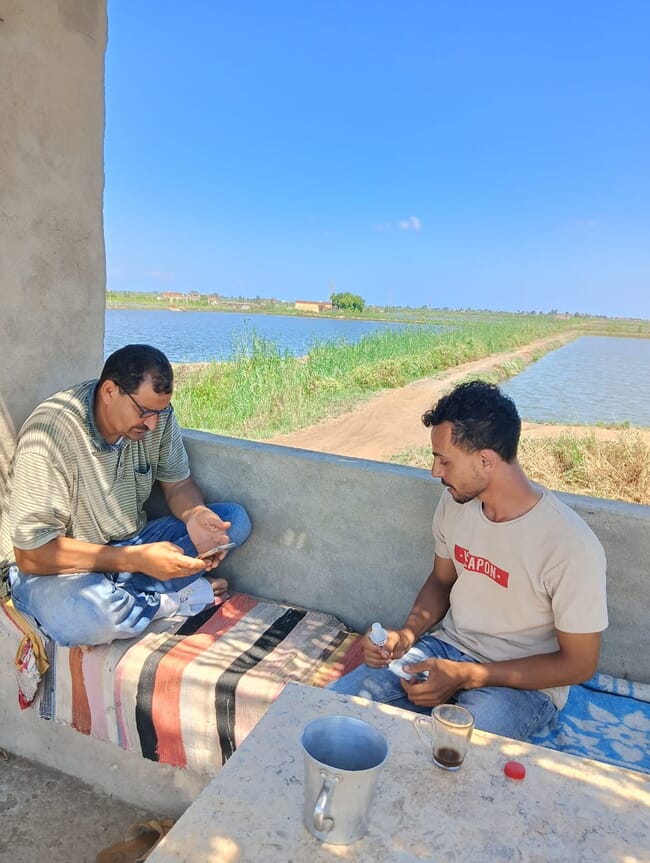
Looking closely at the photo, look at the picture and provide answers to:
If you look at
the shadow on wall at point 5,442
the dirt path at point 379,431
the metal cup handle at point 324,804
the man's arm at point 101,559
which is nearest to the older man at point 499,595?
the man's arm at point 101,559

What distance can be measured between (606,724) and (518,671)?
1.50ft

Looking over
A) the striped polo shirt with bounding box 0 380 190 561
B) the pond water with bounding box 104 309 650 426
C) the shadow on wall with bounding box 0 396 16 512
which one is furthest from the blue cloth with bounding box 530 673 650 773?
the pond water with bounding box 104 309 650 426

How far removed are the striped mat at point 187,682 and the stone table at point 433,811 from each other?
86cm

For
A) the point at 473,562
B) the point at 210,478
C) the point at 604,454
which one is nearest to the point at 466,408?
the point at 473,562

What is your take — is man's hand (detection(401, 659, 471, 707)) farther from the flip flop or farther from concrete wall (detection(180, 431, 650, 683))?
the flip flop

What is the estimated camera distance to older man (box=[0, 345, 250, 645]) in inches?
85.7

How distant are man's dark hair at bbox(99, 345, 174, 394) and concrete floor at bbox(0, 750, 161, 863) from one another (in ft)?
4.77

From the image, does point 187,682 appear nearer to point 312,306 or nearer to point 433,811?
point 433,811

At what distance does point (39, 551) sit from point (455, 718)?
5.02 ft

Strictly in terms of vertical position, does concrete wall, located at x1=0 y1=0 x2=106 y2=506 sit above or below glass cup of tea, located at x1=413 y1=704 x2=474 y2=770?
above

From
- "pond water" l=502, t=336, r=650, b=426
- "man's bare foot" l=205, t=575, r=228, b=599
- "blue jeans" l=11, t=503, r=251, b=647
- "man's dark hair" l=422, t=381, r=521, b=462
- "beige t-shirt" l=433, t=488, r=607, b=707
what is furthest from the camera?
"pond water" l=502, t=336, r=650, b=426

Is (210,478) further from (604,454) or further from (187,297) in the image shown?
(187,297)

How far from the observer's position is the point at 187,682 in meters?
2.08

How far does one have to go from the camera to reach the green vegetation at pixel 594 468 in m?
6.96
